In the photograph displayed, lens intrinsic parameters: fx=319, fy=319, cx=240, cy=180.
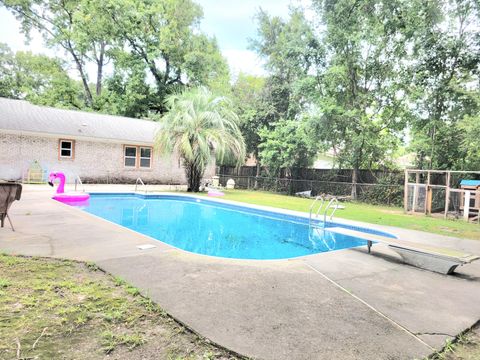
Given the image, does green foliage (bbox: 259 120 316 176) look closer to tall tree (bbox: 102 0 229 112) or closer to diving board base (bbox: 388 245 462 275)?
tall tree (bbox: 102 0 229 112)

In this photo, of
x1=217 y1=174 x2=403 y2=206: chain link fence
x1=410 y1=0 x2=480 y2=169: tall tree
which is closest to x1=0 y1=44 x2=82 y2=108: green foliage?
x1=217 y1=174 x2=403 y2=206: chain link fence

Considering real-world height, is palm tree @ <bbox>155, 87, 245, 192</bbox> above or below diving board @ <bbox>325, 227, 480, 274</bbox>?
above

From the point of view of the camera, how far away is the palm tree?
14.8 m

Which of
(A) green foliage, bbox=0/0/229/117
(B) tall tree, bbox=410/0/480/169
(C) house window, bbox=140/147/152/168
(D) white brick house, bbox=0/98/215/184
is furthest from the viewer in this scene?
(A) green foliage, bbox=0/0/229/117

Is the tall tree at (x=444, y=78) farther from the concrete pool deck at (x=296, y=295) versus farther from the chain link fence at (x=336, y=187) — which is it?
the concrete pool deck at (x=296, y=295)

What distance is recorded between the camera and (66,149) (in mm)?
17344

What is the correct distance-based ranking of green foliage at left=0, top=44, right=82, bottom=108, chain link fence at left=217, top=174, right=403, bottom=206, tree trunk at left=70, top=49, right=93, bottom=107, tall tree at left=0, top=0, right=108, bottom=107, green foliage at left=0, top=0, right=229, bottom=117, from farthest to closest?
tree trunk at left=70, top=49, right=93, bottom=107 → green foliage at left=0, top=44, right=82, bottom=108 → green foliage at left=0, top=0, right=229, bottom=117 → tall tree at left=0, top=0, right=108, bottom=107 → chain link fence at left=217, top=174, right=403, bottom=206

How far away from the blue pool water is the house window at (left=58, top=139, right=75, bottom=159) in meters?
5.43

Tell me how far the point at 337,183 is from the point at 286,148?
3.81m

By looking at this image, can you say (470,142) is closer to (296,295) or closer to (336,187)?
(336,187)

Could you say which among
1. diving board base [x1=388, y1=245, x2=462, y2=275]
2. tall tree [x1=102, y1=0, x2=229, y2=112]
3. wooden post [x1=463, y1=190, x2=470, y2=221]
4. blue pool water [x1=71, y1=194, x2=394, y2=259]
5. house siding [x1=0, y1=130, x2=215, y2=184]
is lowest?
blue pool water [x1=71, y1=194, x2=394, y2=259]

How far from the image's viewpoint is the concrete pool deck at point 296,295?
2543 millimetres

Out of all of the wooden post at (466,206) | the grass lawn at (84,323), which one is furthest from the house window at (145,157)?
the grass lawn at (84,323)

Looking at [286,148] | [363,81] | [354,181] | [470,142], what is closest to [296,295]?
[470,142]
